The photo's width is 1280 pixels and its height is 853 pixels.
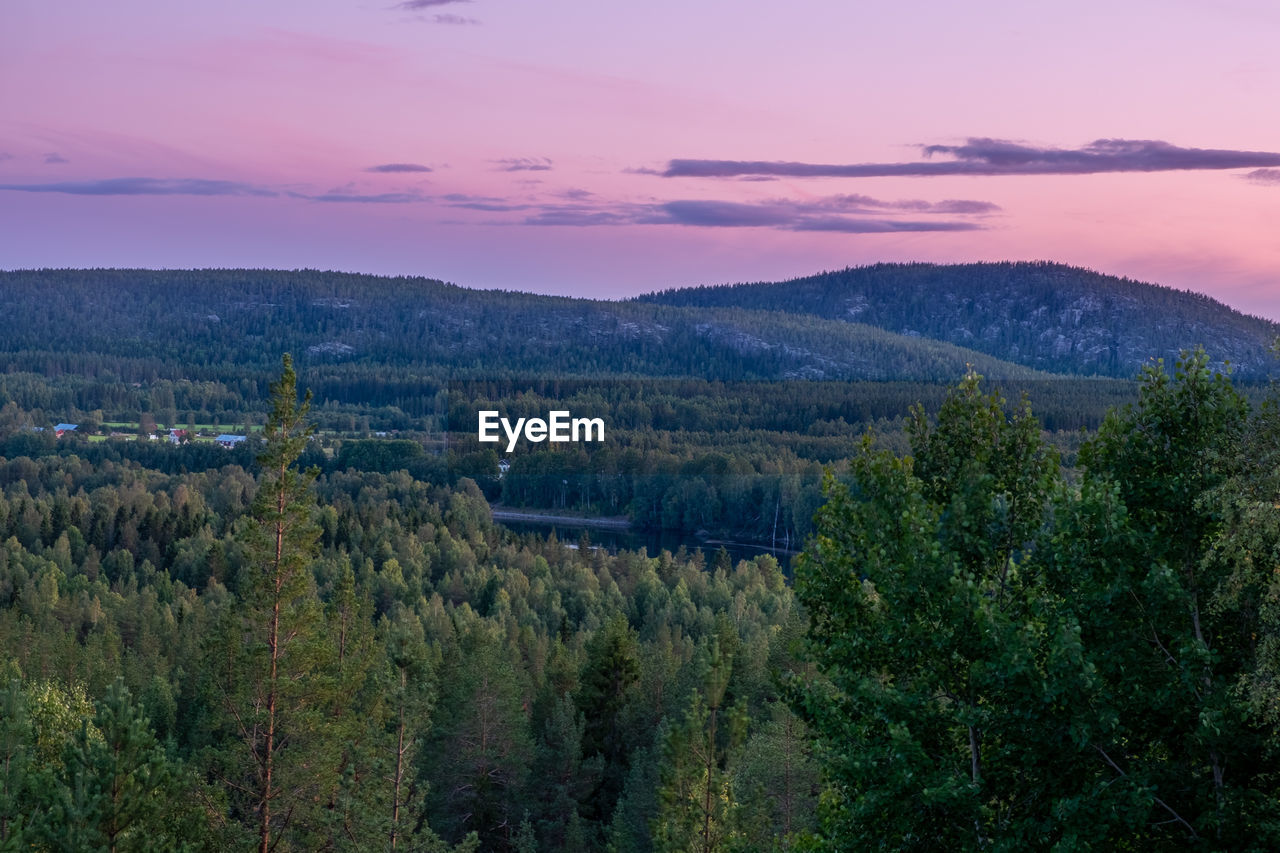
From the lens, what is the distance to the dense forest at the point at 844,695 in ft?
54.7

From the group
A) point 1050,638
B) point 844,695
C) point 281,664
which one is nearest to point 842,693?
point 844,695

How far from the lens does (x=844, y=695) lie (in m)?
19.3

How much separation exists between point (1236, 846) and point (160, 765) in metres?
21.3

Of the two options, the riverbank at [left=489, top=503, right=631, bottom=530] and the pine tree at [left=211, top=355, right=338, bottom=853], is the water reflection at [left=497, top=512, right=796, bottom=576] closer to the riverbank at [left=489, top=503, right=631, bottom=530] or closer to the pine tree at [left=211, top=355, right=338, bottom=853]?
the riverbank at [left=489, top=503, right=631, bottom=530]

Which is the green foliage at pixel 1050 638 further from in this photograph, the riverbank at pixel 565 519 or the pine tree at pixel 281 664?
the riverbank at pixel 565 519

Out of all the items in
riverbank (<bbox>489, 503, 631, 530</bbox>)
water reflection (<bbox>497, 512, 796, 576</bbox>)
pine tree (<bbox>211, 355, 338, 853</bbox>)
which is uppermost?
pine tree (<bbox>211, 355, 338, 853</bbox>)

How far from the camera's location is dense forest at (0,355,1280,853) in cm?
1667

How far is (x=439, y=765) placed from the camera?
1775 inches

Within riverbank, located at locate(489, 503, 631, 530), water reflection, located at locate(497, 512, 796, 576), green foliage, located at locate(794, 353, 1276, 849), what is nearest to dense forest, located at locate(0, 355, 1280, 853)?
green foliage, located at locate(794, 353, 1276, 849)

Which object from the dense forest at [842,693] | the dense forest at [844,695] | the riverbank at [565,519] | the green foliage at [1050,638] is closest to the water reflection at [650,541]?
the riverbank at [565,519]

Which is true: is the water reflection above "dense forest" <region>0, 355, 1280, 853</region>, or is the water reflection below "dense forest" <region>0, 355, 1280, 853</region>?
below

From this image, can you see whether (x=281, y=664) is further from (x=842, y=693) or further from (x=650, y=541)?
(x=650, y=541)

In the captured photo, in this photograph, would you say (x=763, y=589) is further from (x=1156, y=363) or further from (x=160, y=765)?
(x=1156, y=363)

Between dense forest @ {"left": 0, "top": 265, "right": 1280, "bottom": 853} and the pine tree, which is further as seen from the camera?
the pine tree
